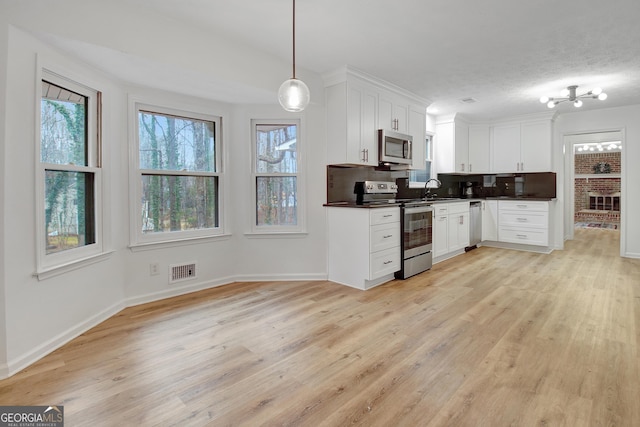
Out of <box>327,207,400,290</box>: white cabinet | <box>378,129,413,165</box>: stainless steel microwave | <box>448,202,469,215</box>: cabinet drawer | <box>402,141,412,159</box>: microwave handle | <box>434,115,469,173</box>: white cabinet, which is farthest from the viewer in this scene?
<box>434,115,469,173</box>: white cabinet

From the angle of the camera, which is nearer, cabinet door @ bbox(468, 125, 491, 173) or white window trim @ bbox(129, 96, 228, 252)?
white window trim @ bbox(129, 96, 228, 252)

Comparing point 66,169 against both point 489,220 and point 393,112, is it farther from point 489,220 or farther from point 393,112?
point 489,220

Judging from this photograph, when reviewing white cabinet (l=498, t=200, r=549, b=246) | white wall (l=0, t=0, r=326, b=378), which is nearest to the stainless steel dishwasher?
white cabinet (l=498, t=200, r=549, b=246)

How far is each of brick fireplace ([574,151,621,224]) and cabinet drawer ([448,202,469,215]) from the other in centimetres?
746

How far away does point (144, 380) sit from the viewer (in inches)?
74.0

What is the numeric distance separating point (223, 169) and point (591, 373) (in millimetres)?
→ 3496

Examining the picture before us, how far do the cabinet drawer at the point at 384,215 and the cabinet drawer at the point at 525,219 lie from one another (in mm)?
3104

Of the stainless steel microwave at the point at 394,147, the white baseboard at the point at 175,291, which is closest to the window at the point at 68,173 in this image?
the white baseboard at the point at 175,291

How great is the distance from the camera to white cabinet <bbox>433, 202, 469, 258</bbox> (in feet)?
15.7

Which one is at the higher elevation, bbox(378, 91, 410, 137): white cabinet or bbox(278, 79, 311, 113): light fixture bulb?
bbox(378, 91, 410, 137): white cabinet

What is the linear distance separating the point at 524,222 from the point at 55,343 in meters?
6.35

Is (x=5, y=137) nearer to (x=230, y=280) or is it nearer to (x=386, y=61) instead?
(x=230, y=280)

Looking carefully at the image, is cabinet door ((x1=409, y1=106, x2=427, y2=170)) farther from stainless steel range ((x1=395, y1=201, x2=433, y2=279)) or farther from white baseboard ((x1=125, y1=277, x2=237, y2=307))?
white baseboard ((x1=125, y1=277, x2=237, y2=307))

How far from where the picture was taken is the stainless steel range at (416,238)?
396 centimetres
